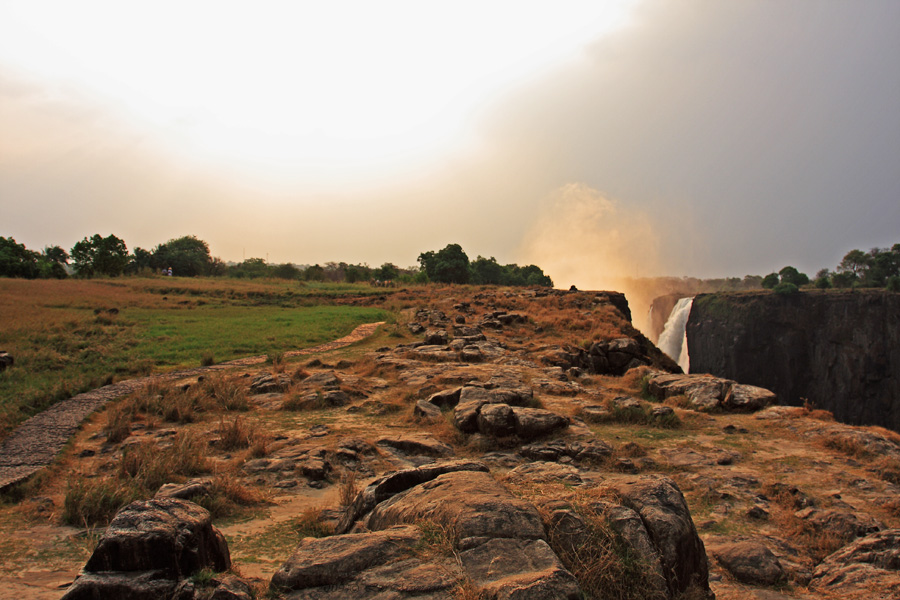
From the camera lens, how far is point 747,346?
62969mm

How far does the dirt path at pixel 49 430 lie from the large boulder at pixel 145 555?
490cm

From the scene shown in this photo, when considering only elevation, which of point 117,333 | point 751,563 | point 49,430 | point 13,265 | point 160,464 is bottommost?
point 49,430

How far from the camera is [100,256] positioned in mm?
63750

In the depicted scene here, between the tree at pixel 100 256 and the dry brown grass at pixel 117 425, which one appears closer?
the dry brown grass at pixel 117 425

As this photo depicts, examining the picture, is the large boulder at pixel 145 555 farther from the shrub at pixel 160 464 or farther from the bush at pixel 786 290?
the bush at pixel 786 290

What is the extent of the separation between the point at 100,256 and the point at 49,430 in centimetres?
6738

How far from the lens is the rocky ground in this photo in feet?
10.9

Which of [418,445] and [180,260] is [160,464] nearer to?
[418,445]

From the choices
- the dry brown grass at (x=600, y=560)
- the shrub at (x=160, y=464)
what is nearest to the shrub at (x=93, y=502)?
the shrub at (x=160, y=464)

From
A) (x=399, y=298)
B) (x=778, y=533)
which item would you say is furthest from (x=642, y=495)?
(x=399, y=298)

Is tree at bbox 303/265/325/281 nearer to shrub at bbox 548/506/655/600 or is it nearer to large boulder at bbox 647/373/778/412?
large boulder at bbox 647/373/778/412

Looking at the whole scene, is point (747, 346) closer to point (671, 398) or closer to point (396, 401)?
point (671, 398)

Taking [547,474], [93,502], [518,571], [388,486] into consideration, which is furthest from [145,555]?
[547,474]

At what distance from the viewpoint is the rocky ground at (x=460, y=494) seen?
3.33 m
